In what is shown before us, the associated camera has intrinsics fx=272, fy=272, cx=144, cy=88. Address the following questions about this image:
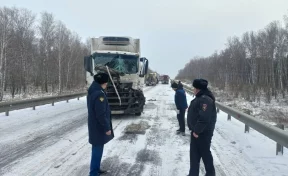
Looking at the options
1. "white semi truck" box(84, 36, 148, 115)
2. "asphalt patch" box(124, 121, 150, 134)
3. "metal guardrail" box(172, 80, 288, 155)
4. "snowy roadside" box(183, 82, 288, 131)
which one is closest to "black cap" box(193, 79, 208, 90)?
"metal guardrail" box(172, 80, 288, 155)

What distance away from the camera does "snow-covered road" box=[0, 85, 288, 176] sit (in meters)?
5.21

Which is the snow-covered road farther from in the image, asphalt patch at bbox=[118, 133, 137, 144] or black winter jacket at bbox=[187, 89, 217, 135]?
black winter jacket at bbox=[187, 89, 217, 135]

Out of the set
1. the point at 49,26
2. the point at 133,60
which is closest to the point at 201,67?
the point at 49,26

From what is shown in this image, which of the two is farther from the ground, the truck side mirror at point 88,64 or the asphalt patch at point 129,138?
the truck side mirror at point 88,64

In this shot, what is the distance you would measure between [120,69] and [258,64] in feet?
180

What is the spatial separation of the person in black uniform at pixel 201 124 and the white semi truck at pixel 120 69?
711cm

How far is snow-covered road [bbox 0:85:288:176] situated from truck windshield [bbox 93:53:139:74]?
10.5 feet

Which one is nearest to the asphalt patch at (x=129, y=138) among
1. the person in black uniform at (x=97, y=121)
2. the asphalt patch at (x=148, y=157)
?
the asphalt patch at (x=148, y=157)

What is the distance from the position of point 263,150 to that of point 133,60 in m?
7.44

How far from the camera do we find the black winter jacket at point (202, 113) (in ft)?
14.1

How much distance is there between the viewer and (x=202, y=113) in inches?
169

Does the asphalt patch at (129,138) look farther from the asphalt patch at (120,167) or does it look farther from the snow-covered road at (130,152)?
the asphalt patch at (120,167)

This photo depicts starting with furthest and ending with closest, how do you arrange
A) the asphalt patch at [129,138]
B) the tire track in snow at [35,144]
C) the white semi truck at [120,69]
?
1. the white semi truck at [120,69]
2. the asphalt patch at [129,138]
3. the tire track in snow at [35,144]

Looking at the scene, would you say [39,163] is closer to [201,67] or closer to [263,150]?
[263,150]
